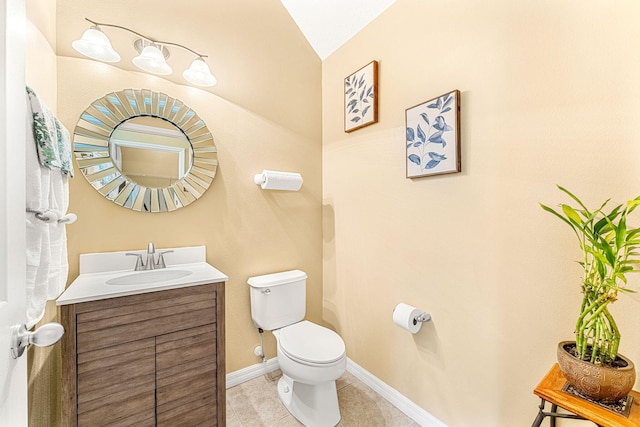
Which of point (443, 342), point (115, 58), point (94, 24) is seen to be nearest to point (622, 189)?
point (443, 342)

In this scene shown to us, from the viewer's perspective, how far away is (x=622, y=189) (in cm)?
94

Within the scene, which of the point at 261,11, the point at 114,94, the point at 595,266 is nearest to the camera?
the point at 595,266

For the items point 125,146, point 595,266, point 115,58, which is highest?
point 115,58

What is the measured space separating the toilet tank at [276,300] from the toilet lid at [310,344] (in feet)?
0.32

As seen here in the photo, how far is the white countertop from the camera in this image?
3.69 ft

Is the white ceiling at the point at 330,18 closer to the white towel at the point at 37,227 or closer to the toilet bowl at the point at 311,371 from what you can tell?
the white towel at the point at 37,227

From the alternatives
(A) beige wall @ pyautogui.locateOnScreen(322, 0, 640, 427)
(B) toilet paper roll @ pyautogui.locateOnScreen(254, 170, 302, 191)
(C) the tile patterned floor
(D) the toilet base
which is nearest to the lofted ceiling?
(A) beige wall @ pyautogui.locateOnScreen(322, 0, 640, 427)

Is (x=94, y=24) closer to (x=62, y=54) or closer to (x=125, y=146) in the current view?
(x=62, y=54)

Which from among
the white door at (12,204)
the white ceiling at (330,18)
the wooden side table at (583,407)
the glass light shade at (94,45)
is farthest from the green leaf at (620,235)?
the glass light shade at (94,45)

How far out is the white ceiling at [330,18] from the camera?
1.85 m

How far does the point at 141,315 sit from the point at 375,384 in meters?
1.53

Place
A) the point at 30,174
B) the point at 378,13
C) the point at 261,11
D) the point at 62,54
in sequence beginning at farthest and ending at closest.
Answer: the point at 261,11 < the point at 378,13 < the point at 62,54 < the point at 30,174

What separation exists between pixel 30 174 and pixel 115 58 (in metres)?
1.02

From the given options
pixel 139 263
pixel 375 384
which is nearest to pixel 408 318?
pixel 375 384
